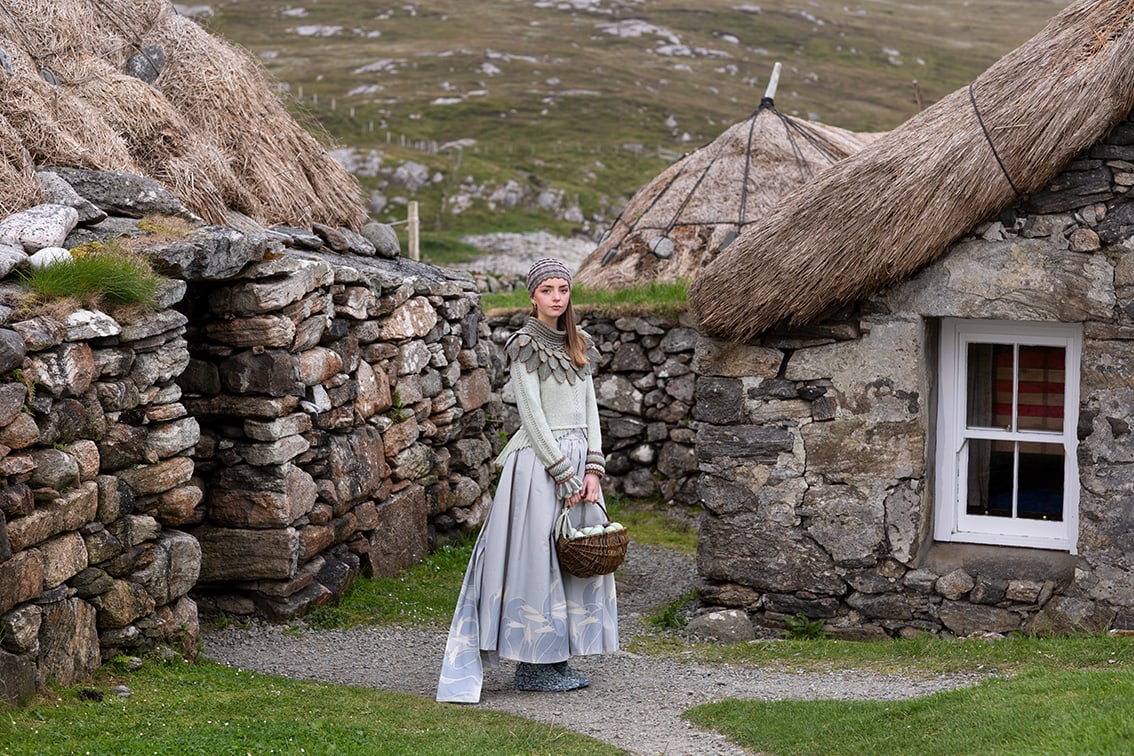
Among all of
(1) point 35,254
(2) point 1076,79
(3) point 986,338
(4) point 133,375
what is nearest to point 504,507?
(4) point 133,375

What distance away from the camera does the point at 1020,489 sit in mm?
7520

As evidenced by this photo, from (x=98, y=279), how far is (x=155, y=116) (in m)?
2.76

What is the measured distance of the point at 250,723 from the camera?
5.23 m

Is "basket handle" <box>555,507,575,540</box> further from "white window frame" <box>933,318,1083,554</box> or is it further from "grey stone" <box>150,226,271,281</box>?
"white window frame" <box>933,318,1083,554</box>

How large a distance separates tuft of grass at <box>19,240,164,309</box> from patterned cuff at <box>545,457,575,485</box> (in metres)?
2.09

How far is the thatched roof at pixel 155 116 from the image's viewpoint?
7.42 m

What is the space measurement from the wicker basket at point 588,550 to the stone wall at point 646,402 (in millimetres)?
5881

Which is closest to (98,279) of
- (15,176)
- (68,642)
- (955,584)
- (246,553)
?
(15,176)

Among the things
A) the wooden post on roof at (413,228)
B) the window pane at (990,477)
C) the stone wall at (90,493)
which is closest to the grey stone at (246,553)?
the stone wall at (90,493)

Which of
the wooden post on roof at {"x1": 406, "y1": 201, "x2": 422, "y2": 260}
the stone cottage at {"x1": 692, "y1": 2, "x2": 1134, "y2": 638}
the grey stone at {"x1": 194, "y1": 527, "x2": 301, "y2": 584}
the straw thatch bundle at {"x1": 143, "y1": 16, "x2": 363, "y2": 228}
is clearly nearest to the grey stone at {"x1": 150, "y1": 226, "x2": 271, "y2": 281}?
the grey stone at {"x1": 194, "y1": 527, "x2": 301, "y2": 584}

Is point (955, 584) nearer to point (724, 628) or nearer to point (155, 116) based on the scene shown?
point (724, 628)

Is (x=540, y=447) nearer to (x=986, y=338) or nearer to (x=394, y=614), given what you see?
(x=394, y=614)

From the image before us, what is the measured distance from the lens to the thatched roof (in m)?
7.42

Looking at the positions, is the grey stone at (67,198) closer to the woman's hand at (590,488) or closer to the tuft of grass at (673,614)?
the woman's hand at (590,488)
